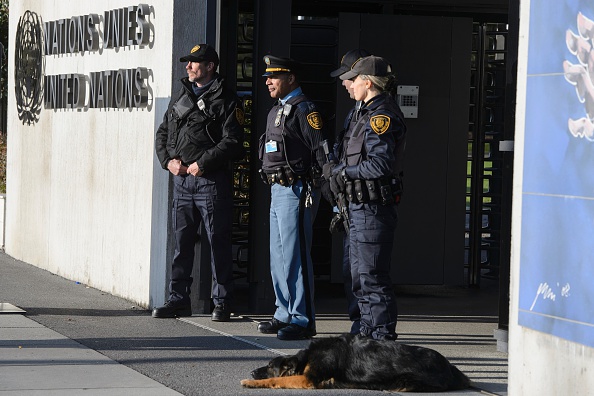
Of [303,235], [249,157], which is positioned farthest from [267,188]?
[303,235]

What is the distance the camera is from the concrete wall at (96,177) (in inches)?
399

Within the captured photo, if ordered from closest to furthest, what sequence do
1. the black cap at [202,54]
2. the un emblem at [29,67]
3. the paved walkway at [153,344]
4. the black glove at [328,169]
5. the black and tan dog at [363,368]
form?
1. the black and tan dog at [363,368]
2. the paved walkway at [153,344]
3. the black glove at [328,169]
4. the black cap at [202,54]
5. the un emblem at [29,67]

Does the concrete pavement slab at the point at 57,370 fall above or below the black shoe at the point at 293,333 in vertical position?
below

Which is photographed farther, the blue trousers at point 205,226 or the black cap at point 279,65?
the blue trousers at point 205,226

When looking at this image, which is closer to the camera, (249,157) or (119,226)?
(249,157)

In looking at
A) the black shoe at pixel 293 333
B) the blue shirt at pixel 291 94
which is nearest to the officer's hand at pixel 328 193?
the blue shirt at pixel 291 94

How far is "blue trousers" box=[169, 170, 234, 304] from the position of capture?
9.40 meters

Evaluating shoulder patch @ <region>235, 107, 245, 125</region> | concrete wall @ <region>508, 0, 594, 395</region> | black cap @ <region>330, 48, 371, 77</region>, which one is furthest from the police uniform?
concrete wall @ <region>508, 0, 594, 395</region>

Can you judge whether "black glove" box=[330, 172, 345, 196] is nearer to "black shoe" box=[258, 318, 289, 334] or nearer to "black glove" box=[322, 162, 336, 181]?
"black glove" box=[322, 162, 336, 181]

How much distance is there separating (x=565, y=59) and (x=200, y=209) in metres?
4.32

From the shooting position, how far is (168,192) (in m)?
9.90

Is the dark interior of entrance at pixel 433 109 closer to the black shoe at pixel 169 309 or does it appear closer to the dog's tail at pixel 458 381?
the black shoe at pixel 169 309

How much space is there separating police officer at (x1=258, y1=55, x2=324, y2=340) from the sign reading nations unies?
1.85 metres

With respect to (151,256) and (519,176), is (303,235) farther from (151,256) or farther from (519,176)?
(519,176)
